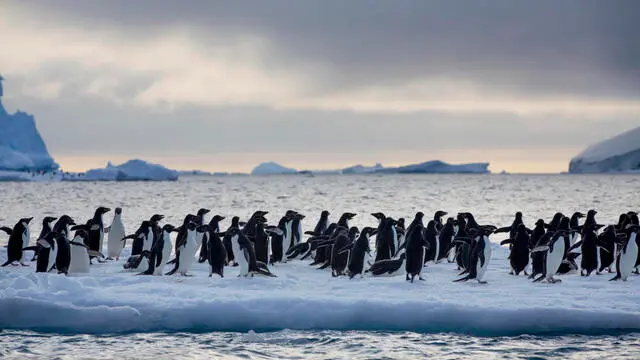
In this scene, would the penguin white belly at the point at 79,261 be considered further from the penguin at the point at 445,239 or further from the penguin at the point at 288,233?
the penguin at the point at 445,239

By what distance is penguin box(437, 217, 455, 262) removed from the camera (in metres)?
16.3

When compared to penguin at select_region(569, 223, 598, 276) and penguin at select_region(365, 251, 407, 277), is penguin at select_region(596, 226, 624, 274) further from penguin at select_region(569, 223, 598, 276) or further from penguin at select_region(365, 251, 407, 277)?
penguin at select_region(365, 251, 407, 277)

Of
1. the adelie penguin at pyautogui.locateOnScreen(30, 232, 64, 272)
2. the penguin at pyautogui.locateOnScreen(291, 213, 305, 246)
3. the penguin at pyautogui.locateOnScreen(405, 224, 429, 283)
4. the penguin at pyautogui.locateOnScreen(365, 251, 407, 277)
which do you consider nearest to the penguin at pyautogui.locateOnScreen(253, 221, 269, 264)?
the penguin at pyautogui.locateOnScreen(365, 251, 407, 277)

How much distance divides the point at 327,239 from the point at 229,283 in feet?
11.7

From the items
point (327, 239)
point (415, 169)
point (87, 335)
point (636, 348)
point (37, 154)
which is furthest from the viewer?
point (415, 169)

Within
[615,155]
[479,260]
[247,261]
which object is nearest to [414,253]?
[479,260]

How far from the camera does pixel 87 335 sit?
10.7m

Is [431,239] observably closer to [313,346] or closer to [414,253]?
[414,253]

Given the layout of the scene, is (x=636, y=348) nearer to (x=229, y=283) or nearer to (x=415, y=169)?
(x=229, y=283)

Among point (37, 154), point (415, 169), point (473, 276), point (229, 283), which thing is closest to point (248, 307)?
point (229, 283)

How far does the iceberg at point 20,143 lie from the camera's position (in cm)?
9475

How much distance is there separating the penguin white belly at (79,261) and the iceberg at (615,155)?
138660mm

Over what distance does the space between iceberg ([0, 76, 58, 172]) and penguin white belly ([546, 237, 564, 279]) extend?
284 feet

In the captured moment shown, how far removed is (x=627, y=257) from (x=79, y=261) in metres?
8.76
